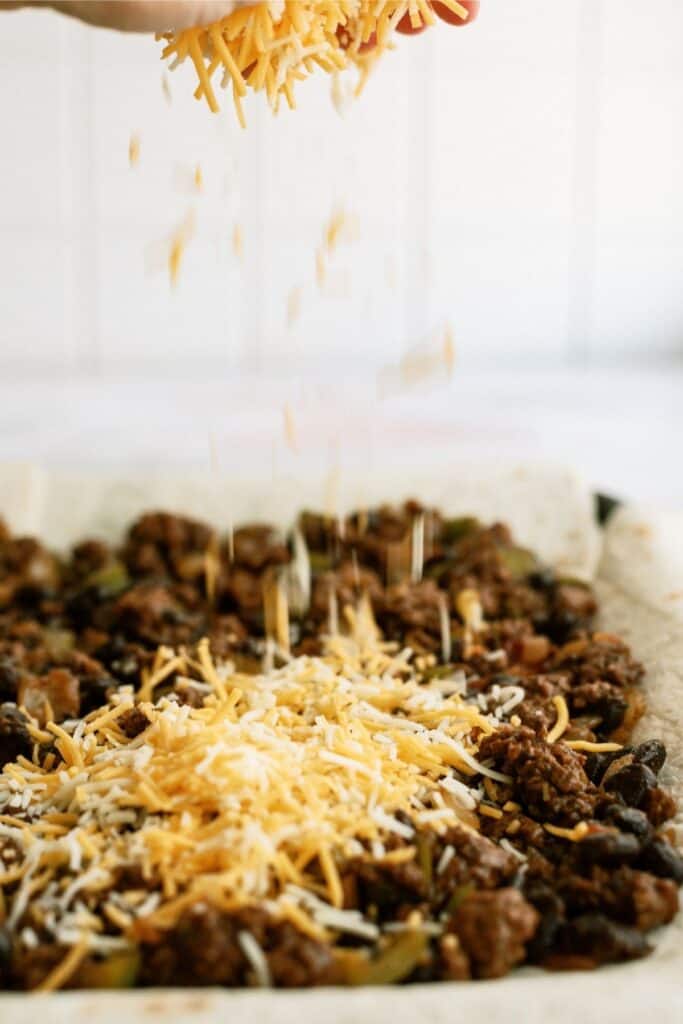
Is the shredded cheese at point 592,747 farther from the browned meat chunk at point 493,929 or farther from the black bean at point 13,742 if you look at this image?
the black bean at point 13,742

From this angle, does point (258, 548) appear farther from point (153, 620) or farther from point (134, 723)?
point (134, 723)

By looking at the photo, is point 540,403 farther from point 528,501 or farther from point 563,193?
point 528,501

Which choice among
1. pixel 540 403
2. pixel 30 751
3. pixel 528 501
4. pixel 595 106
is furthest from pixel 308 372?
pixel 30 751

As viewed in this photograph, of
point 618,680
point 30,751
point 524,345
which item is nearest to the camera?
point 30,751

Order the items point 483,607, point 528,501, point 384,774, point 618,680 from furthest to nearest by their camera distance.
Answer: point 528,501 < point 483,607 < point 618,680 < point 384,774

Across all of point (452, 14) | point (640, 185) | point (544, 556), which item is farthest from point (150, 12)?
point (640, 185)

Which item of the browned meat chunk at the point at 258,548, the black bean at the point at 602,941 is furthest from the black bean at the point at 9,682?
the black bean at the point at 602,941
